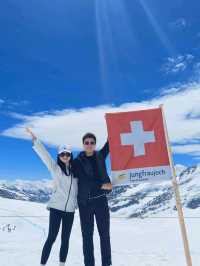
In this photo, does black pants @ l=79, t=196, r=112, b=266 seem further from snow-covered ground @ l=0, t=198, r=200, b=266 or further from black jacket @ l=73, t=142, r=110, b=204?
snow-covered ground @ l=0, t=198, r=200, b=266

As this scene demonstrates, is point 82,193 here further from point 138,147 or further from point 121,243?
point 121,243

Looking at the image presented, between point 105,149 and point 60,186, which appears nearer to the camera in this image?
point 60,186

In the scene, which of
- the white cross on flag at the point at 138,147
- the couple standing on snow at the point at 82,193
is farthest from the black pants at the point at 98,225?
the white cross on flag at the point at 138,147

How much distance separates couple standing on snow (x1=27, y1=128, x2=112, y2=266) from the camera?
7059 millimetres

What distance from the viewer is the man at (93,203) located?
7047mm

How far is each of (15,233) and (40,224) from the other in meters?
2.81

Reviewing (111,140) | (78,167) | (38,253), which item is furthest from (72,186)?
(38,253)

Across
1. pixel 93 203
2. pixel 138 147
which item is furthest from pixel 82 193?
pixel 138 147

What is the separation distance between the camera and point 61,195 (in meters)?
7.38

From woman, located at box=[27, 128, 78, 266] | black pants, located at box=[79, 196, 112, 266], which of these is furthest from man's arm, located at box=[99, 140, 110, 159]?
black pants, located at box=[79, 196, 112, 266]

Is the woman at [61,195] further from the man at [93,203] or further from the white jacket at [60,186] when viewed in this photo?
the man at [93,203]

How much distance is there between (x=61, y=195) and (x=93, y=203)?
72cm

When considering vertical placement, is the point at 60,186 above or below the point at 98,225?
above

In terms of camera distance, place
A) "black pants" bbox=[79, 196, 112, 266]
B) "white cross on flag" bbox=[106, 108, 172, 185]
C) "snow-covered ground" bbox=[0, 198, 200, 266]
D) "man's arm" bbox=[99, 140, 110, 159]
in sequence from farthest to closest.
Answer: "snow-covered ground" bbox=[0, 198, 200, 266] < "man's arm" bbox=[99, 140, 110, 159] < "white cross on flag" bbox=[106, 108, 172, 185] < "black pants" bbox=[79, 196, 112, 266]
